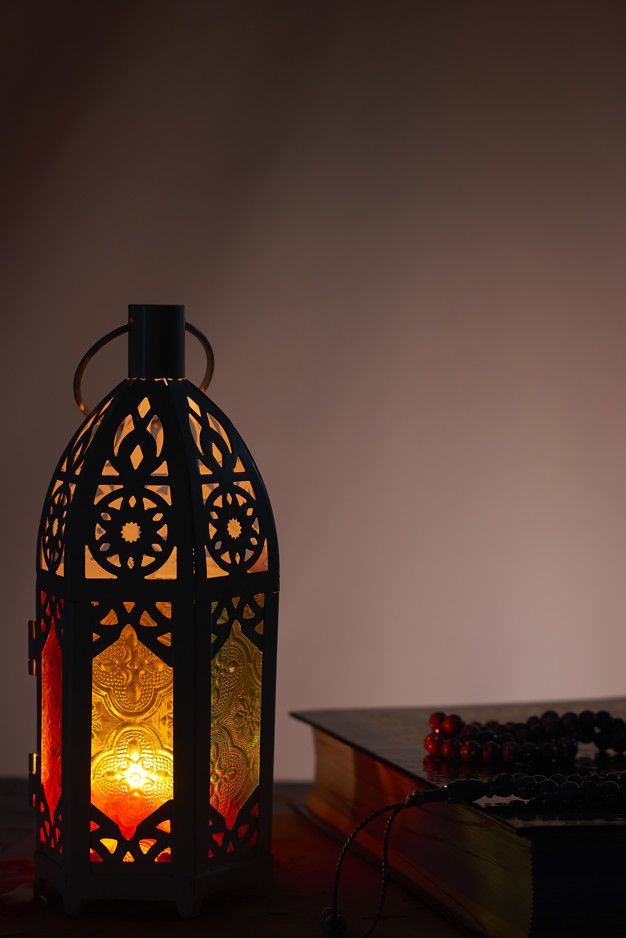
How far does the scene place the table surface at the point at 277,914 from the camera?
1.29 meters

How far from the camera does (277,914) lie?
4.39 ft

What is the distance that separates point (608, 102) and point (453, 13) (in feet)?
1.02

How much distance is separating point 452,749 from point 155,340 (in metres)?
0.55

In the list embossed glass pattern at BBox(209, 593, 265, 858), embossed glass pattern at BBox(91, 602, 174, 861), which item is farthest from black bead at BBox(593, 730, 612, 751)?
embossed glass pattern at BBox(91, 602, 174, 861)

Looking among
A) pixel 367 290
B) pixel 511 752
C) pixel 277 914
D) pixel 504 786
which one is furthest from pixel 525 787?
pixel 367 290

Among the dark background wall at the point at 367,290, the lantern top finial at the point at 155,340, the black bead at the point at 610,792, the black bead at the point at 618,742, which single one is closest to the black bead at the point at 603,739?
the black bead at the point at 618,742

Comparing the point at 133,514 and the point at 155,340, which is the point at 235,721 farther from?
the point at 155,340

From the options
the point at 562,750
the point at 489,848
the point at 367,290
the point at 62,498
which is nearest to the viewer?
the point at 489,848

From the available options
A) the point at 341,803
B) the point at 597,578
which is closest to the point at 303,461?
the point at 597,578

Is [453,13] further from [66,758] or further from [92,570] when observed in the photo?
[66,758]

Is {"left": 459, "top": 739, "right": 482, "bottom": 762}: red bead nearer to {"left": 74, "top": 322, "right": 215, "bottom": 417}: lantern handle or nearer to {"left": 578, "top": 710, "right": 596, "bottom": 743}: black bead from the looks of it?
{"left": 578, "top": 710, "right": 596, "bottom": 743}: black bead

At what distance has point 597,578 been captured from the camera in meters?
2.40

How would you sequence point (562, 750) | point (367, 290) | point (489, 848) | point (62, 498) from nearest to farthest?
point (489, 848) → point (62, 498) → point (562, 750) → point (367, 290)

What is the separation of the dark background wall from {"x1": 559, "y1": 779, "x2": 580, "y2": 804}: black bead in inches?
42.0
